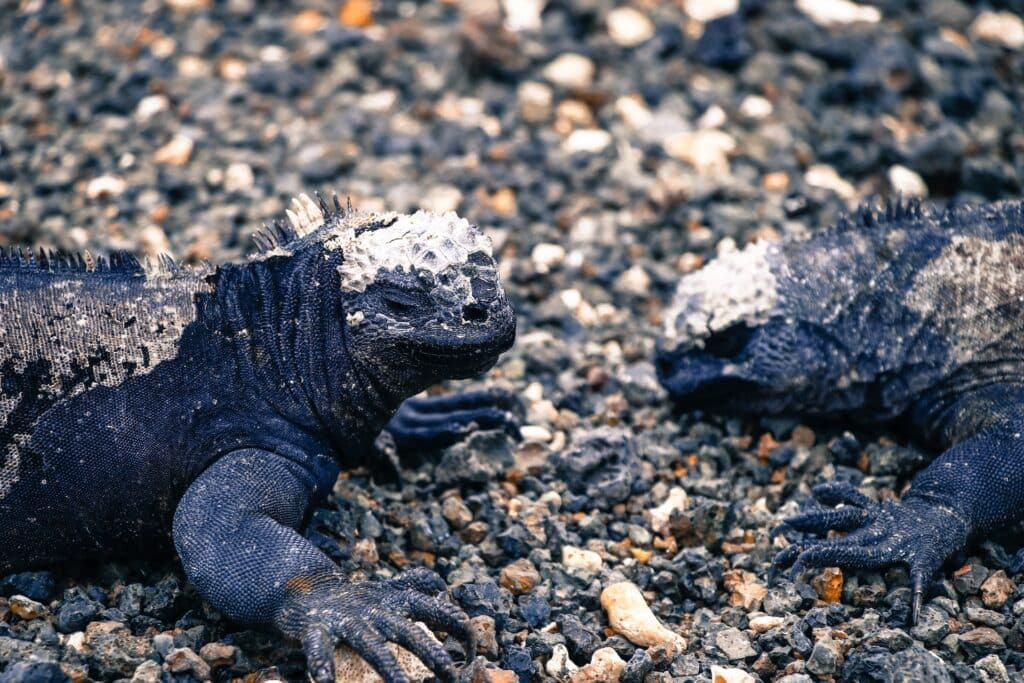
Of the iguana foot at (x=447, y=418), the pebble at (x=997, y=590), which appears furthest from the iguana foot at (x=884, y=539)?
the iguana foot at (x=447, y=418)

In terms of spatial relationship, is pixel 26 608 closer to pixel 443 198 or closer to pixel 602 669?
pixel 602 669

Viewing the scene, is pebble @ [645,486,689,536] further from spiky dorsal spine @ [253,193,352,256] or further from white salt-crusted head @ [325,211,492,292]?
spiky dorsal spine @ [253,193,352,256]

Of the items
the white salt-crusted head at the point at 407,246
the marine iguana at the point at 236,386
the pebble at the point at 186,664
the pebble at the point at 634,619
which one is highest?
the white salt-crusted head at the point at 407,246

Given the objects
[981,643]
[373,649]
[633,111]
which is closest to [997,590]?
[981,643]

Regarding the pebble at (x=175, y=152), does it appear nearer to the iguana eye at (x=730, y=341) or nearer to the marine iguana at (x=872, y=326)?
the marine iguana at (x=872, y=326)

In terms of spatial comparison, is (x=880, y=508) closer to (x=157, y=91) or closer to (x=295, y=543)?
(x=295, y=543)

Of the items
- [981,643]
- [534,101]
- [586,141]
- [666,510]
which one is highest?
[534,101]
